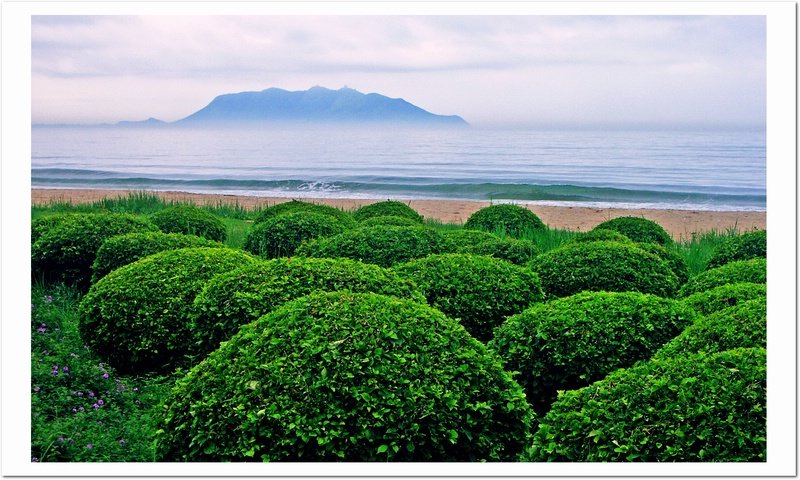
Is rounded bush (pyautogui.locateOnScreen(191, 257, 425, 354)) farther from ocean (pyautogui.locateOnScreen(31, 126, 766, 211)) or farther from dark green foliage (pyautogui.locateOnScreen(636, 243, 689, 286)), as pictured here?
ocean (pyautogui.locateOnScreen(31, 126, 766, 211))

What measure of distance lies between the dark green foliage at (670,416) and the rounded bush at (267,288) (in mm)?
1685

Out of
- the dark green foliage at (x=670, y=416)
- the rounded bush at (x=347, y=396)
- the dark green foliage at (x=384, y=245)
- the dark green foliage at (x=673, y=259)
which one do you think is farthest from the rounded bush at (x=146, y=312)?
the dark green foliage at (x=673, y=259)

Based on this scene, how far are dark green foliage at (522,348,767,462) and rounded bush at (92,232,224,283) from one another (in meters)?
4.92

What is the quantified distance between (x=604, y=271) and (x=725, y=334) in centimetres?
269

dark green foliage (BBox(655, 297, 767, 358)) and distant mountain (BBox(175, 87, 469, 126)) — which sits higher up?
distant mountain (BBox(175, 87, 469, 126))

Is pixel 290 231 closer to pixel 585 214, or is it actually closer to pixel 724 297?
pixel 724 297

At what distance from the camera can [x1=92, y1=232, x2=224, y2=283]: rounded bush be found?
7.16 meters

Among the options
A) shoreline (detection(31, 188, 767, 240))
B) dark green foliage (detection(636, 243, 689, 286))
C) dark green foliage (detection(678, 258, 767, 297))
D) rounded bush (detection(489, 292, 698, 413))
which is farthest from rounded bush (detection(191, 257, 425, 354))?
shoreline (detection(31, 188, 767, 240))

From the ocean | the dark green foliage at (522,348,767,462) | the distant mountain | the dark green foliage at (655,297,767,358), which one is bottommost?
the dark green foliage at (522,348,767,462)

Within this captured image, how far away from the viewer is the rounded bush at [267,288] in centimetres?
464

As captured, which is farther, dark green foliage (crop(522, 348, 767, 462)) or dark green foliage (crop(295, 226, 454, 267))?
dark green foliage (crop(295, 226, 454, 267))

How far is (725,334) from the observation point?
3.90m

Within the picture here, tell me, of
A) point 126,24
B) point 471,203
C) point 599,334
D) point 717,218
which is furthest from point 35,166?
point 599,334

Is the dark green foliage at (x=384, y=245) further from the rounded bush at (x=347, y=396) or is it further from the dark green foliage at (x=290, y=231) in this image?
the rounded bush at (x=347, y=396)
